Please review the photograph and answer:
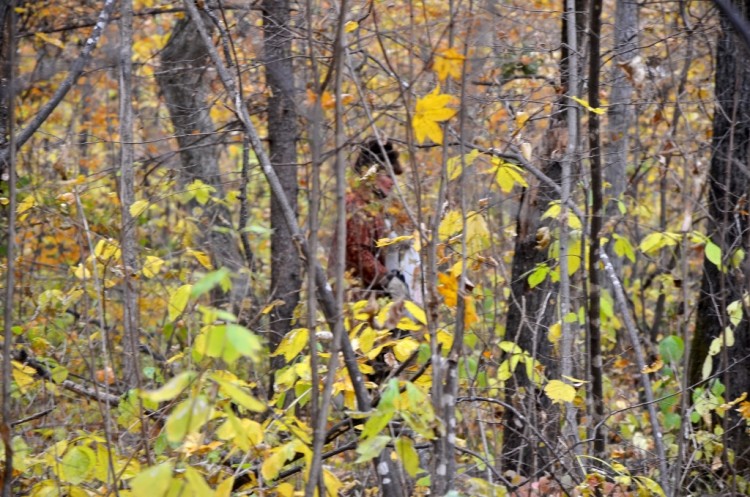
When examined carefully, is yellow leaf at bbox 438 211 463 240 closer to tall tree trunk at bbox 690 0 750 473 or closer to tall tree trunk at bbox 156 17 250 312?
tall tree trunk at bbox 690 0 750 473

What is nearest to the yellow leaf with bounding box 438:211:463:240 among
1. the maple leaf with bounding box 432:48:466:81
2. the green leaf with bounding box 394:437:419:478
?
the maple leaf with bounding box 432:48:466:81

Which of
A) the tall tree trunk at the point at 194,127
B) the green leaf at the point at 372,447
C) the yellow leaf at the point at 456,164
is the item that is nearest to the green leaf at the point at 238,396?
the green leaf at the point at 372,447

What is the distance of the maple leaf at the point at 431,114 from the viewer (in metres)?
2.42

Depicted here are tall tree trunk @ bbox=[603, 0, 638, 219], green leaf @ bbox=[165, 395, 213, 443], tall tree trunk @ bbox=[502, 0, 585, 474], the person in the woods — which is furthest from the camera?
the person in the woods

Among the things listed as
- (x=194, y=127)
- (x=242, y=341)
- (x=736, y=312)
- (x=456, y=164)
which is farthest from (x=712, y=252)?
(x=194, y=127)

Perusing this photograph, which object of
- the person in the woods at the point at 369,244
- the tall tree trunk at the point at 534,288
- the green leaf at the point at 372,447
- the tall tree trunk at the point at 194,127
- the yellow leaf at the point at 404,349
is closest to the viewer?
the green leaf at the point at 372,447

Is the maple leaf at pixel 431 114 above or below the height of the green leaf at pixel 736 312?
above

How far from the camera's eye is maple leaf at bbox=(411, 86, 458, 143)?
95.3 inches

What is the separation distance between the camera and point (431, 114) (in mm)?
2432

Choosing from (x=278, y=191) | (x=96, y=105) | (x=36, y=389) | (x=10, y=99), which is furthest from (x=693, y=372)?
(x=96, y=105)

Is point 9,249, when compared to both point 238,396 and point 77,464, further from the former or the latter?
point 238,396

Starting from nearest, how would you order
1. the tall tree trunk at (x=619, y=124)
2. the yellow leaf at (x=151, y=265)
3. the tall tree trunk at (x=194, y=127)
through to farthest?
the yellow leaf at (x=151, y=265) < the tall tree trunk at (x=619, y=124) < the tall tree trunk at (x=194, y=127)

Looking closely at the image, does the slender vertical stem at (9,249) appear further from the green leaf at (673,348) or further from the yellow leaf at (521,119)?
the green leaf at (673,348)

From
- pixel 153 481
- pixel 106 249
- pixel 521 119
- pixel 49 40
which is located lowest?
pixel 153 481
